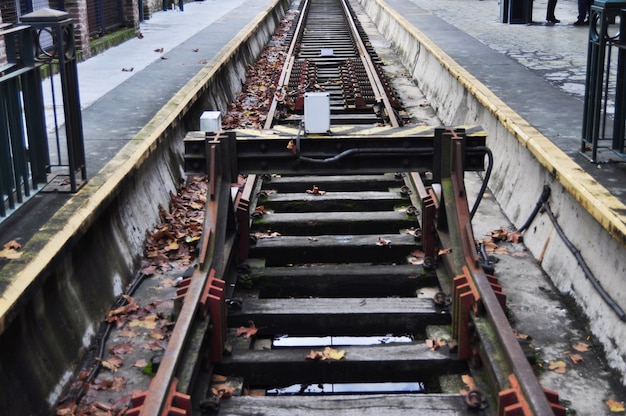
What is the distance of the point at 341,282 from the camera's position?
6.52 m

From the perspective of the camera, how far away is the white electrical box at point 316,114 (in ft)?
20.5

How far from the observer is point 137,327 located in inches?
231

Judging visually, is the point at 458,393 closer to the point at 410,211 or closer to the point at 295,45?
the point at 410,211

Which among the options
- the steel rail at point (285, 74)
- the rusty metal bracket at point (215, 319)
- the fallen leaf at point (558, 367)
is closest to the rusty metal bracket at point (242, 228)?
the rusty metal bracket at point (215, 319)

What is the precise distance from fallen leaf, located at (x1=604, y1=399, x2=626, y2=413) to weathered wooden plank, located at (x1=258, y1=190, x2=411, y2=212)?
355cm


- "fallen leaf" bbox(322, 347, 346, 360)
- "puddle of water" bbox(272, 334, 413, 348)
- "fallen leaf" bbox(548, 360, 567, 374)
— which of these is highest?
"fallen leaf" bbox(322, 347, 346, 360)

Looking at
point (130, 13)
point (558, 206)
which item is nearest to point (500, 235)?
point (558, 206)

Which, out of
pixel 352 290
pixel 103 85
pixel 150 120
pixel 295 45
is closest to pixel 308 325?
pixel 352 290

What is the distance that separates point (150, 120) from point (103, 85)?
312 centimetres

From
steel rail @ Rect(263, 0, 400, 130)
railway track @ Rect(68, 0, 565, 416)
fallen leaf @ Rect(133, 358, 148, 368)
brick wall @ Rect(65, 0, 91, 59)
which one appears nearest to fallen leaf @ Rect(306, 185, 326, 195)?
railway track @ Rect(68, 0, 565, 416)

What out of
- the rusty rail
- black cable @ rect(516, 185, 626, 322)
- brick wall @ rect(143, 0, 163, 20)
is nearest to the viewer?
the rusty rail

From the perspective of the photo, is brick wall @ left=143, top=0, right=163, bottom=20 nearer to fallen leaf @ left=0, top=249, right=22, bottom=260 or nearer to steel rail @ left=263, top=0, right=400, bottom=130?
steel rail @ left=263, top=0, right=400, bottom=130

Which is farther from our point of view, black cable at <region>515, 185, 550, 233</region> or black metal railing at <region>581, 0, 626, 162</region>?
black cable at <region>515, 185, 550, 233</region>

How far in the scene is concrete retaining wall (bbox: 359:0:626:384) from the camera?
5469mm
